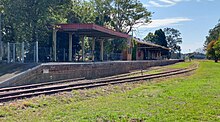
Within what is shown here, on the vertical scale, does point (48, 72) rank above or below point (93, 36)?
below

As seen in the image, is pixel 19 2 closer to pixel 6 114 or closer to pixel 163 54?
pixel 6 114

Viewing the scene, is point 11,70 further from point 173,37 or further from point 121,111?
point 173,37

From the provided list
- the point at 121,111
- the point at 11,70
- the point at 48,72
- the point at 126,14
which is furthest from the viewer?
the point at 126,14

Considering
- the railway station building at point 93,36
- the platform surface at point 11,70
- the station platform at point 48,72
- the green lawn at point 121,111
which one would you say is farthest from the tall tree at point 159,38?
the green lawn at point 121,111

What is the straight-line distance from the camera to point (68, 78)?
21.0 metres

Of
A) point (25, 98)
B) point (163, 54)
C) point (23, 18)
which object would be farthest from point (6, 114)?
point (163, 54)

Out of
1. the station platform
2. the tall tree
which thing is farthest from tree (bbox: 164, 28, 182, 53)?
the station platform

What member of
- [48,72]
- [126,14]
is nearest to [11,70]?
[48,72]

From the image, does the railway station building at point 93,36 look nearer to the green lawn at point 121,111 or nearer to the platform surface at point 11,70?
the platform surface at point 11,70

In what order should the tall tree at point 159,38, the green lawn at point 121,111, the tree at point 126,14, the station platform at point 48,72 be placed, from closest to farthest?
1. the green lawn at point 121,111
2. the station platform at point 48,72
3. the tree at point 126,14
4. the tall tree at point 159,38

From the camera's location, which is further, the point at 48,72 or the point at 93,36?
the point at 93,36

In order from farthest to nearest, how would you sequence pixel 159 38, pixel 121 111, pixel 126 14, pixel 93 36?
1. pixel 159 38
2. pixel 126 14
3. pixel 93 36
4. pixel 121 111

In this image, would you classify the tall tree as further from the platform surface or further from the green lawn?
the green lawn

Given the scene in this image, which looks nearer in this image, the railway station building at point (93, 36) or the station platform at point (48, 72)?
the station platform at point (48, 72)
